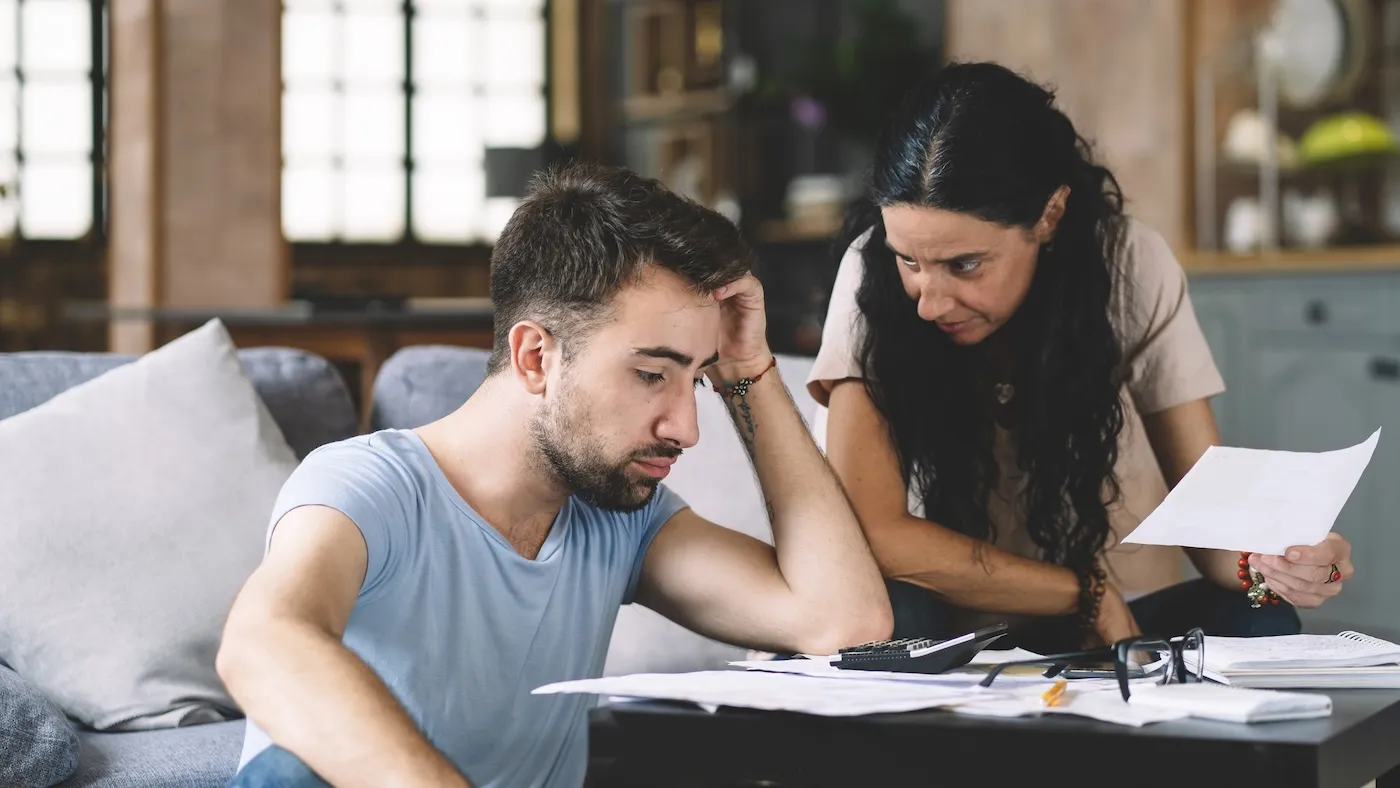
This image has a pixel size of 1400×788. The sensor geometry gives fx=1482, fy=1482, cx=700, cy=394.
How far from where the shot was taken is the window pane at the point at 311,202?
8.88m

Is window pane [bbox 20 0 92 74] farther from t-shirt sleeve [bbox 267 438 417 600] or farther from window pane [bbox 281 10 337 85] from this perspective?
t-shirt sleeve [bbox 267 438 417 600]

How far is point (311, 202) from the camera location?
8906 mm

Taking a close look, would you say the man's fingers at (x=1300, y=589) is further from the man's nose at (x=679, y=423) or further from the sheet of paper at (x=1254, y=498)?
the man's nose at (x=679, y=423)

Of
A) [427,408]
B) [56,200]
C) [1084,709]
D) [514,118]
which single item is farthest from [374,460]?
[514,118]

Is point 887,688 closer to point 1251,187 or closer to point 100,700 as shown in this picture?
point 100,700

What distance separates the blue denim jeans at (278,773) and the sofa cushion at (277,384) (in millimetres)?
1033

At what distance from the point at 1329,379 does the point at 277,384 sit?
3.19 meters

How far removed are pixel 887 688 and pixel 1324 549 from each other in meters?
0.57

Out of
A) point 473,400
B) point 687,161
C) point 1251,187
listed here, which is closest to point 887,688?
point 473,400

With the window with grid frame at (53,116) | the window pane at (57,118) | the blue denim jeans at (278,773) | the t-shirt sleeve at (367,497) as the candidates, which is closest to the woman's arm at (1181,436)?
the t-shirt sleeve at (367,497)

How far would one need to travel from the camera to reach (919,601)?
5.64ft

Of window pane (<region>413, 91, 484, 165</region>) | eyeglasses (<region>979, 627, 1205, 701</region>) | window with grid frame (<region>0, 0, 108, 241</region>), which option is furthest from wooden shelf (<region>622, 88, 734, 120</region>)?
eyeglasses (<region>979, 627, 1205, 701</region>)

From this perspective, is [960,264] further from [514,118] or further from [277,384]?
[514,118]

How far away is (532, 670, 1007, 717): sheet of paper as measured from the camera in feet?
3.48
